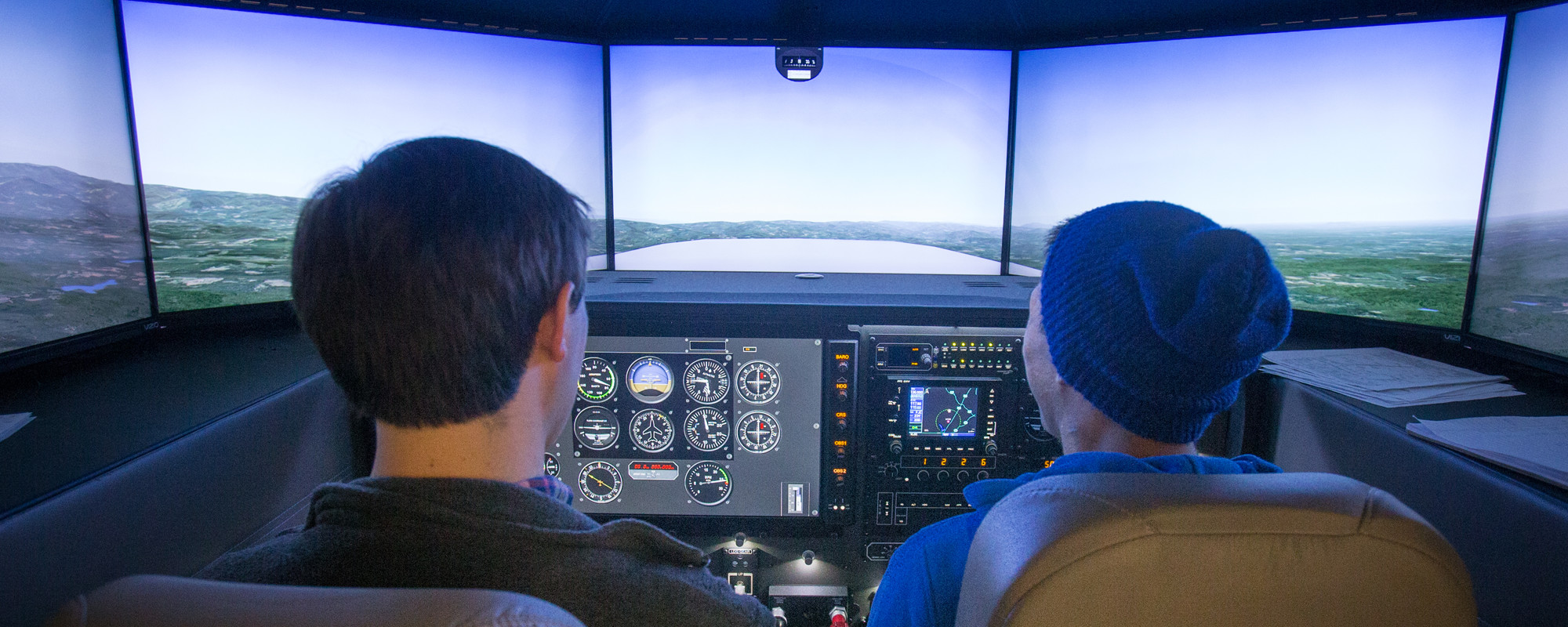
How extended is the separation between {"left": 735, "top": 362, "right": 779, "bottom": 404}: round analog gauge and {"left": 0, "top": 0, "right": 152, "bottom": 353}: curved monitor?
1.24 m

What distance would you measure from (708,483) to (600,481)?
27cm

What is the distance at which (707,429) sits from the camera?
5.95ft

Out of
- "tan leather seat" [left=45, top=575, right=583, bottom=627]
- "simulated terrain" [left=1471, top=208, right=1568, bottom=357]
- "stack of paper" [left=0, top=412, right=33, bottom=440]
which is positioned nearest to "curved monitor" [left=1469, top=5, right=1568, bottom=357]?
"simulated terrain" [left=1471, top=208, right=1568, bottom=357]

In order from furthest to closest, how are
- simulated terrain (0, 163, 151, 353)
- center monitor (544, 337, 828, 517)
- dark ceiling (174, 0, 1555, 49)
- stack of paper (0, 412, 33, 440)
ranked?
center monitor (544, 337, 828, 517)
dark ceiling (174, 0, 1555, 49)
simulated terrain (0, 163, 151, 353)
stack of paper (0, 412, 33, 440)

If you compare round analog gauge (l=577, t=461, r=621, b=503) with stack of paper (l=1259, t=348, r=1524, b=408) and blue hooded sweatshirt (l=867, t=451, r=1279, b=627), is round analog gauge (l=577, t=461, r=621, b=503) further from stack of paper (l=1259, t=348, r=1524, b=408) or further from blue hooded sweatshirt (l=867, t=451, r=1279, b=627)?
stack of paper (l=1259, t=348, r=1524, b=408)

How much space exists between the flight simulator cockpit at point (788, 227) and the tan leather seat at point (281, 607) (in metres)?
0.61

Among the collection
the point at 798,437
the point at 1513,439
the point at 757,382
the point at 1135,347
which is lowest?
the point at 798,437

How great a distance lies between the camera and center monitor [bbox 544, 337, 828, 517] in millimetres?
1777

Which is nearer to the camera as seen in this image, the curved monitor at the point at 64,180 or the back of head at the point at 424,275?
the back of head at the point at 424,275

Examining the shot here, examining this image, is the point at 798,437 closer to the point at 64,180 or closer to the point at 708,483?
the point at 708,483

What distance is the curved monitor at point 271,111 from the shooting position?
152 centimetres

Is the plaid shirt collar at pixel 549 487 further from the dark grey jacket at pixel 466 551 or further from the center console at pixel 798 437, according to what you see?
the center console at pixel 798 437

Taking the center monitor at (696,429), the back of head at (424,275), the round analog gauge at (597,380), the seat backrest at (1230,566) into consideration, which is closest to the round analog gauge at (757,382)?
the center monitor at (696,429)

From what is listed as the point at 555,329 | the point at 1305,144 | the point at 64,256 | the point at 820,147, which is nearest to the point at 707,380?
the point at 820,147
